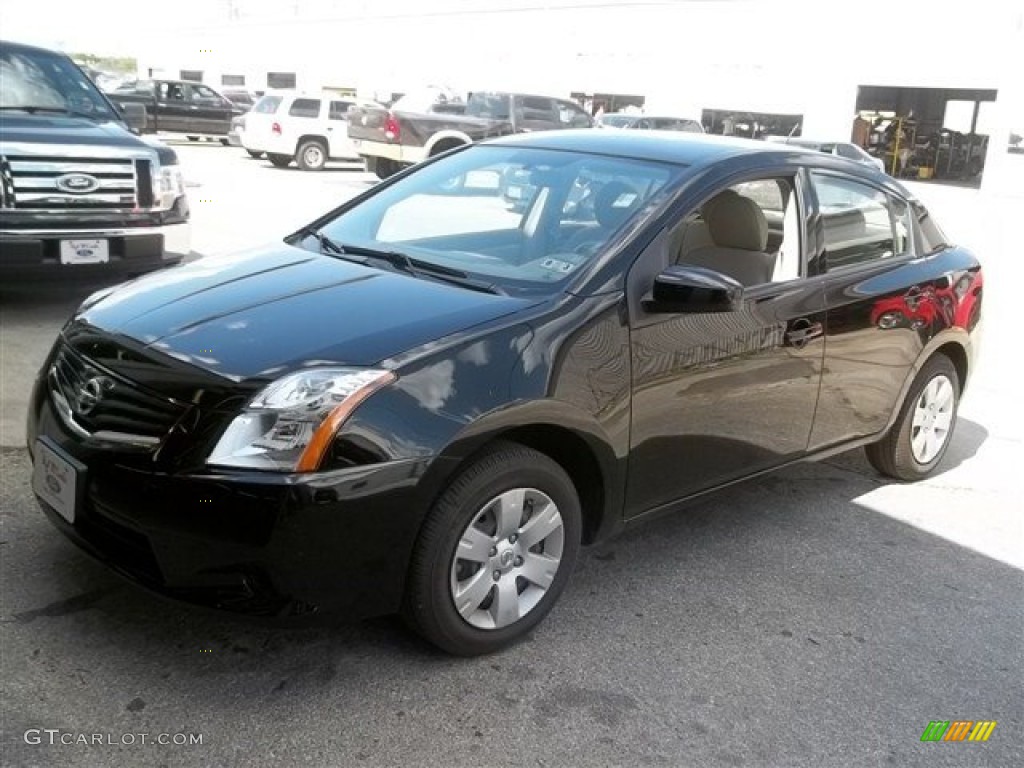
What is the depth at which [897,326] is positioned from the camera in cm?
463

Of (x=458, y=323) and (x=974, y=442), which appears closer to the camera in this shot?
(x=458, y=323)

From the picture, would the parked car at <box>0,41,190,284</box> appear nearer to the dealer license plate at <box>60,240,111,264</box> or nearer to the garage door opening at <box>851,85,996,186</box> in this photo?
the dealer license plate at <box>60,240,111,264</box>

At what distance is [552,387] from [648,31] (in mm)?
35640

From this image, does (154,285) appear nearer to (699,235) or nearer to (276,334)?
(276,334)

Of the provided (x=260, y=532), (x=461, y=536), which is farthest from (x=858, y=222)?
(x=260, y=532)

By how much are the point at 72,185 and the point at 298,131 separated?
16705 millimetres

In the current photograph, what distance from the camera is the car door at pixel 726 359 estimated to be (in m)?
3.55

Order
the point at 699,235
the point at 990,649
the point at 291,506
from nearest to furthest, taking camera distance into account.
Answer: the point at 291,506 < the point at 990,649 < the point at 699,235

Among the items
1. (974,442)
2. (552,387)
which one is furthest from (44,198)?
(974,442)

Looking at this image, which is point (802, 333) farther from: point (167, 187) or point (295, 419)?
point (167, 187)

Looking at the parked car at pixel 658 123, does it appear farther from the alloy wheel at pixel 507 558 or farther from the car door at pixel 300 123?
the alloy wheel at pixel 507 558

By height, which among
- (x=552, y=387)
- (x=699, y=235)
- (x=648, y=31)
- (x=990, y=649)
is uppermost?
(x=648, y=31)

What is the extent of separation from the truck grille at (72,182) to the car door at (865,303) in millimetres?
4708

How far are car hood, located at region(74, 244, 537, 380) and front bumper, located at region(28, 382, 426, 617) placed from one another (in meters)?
0.34
